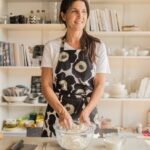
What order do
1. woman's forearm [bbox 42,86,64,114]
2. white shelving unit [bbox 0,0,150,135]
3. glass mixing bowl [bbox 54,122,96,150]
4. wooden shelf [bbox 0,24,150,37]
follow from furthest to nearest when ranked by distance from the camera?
1. white shelving unit [bbox 0,0,150,135]
2. wooden shelf [bbox 0,24,150,37]
3. woman's forearm [bbox 42,86,64,114]
4. glass mixing bowl [bbox 54,122,96,150]

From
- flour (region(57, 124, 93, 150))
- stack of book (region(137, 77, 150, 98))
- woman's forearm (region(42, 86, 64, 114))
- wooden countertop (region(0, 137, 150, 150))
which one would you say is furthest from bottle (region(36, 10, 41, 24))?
flour (region(57, 124, 93, 150))

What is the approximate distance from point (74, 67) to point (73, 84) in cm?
11

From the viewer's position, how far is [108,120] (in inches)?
118

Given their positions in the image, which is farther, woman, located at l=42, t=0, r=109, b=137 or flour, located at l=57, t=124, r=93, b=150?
woman, located at l=42, t=0, r=109, b=137

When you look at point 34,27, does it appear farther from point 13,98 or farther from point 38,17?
point 13,98

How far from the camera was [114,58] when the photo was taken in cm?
293

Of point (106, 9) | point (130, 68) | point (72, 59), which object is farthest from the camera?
point (130, 68)

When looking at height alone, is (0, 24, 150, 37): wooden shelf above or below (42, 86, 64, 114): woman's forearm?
above

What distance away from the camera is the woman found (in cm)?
170

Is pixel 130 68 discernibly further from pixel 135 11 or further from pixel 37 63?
pixel 37 63

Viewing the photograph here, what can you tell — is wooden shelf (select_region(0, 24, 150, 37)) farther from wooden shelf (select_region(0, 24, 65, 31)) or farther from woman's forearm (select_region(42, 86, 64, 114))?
woman's forearm (select_region(42, 86, 64, 114))

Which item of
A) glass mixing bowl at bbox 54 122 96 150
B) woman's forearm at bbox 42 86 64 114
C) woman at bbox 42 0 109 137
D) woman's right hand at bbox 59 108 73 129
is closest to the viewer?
glass mixing bowl at bbox 54 122 96 150

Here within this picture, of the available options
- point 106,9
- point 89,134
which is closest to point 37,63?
point 106,9

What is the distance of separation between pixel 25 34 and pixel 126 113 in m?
1.42
